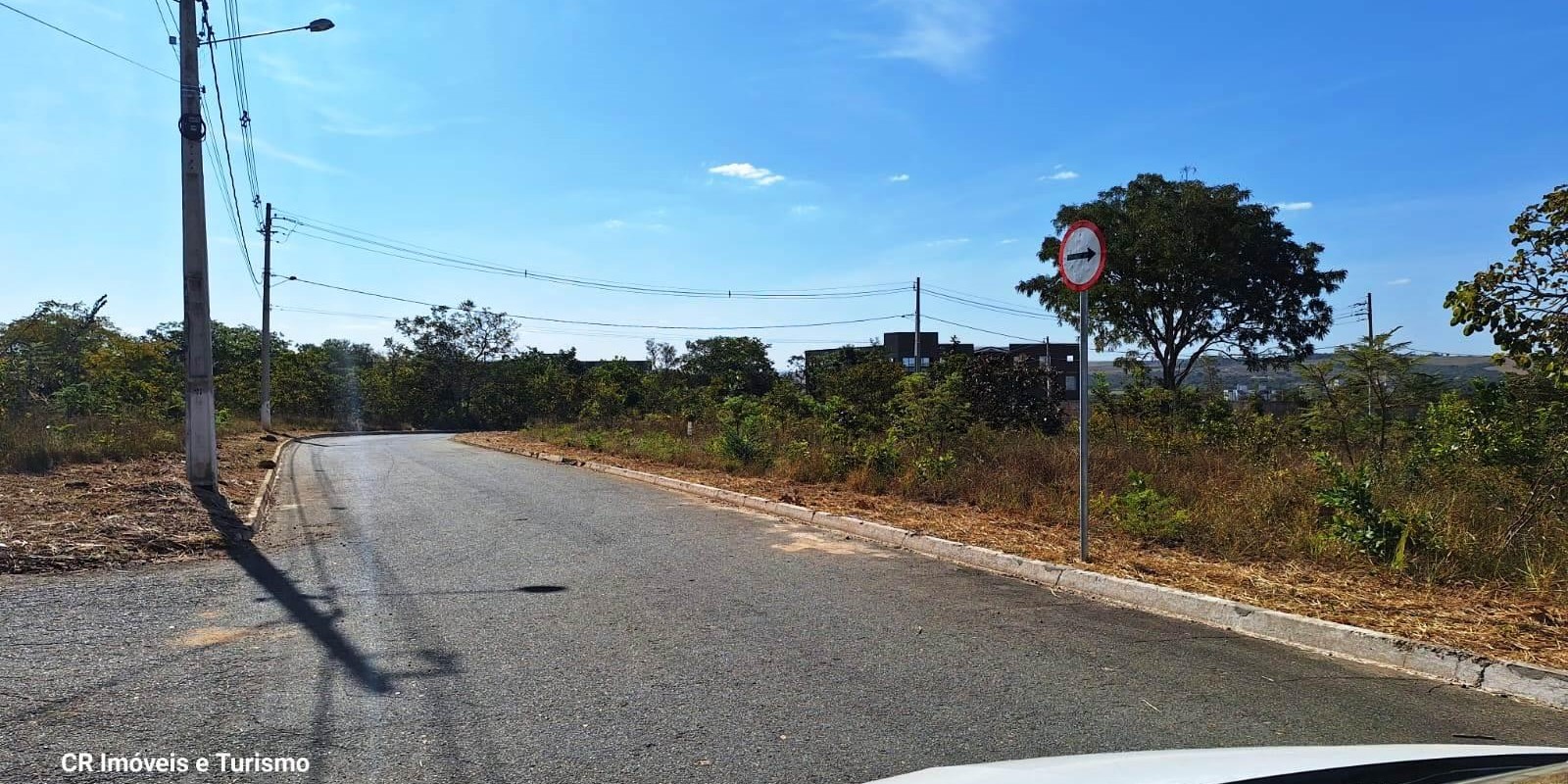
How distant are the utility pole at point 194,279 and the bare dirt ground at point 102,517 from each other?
0.47m

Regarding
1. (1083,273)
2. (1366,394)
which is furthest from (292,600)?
(1366,394)

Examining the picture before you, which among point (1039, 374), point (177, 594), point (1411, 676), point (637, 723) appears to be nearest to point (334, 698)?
point (637, 723)

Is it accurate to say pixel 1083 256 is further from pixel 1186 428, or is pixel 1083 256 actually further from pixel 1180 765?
pixel 1186 428

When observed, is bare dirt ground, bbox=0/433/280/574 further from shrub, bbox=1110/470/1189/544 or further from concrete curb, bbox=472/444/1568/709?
shrub, bbox=1110/470/1189/544

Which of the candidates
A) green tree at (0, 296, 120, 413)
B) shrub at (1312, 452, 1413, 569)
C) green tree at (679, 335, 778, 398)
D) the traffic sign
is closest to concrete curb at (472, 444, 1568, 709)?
shrub at (1312, 452, 1413, 569)

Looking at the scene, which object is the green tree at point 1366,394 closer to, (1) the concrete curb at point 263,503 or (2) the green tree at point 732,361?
(1) the concrete curb at point 263,503

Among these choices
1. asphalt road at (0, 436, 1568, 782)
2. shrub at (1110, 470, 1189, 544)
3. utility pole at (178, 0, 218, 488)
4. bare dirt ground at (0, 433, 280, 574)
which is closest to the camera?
asphalt road at (0, 436, 1568, 782)

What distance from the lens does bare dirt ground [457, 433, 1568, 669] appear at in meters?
5.18

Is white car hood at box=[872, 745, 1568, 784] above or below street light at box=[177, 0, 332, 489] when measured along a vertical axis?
below

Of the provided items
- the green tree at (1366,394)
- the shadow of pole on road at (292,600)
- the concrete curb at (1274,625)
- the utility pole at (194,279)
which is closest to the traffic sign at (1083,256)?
the concrete curb at (1274,625)

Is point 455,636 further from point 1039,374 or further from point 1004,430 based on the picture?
point 1039,374

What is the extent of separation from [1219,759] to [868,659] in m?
2.37

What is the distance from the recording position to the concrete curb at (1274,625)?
462 centimetres

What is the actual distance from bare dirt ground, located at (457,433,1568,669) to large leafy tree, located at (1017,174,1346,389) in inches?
729
